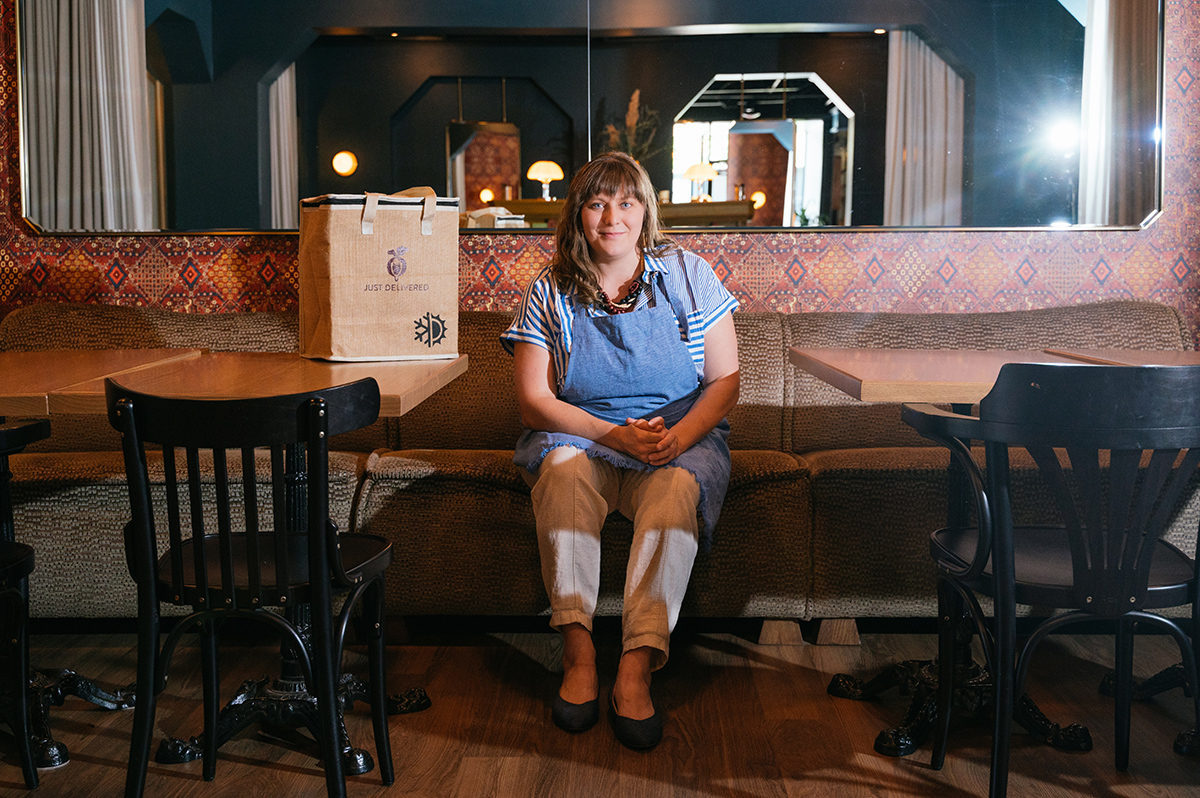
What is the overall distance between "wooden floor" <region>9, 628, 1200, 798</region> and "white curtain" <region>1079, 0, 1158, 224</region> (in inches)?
58.0

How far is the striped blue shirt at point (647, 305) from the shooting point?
214 centimetres

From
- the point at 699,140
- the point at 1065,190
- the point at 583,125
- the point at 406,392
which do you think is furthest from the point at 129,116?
the point at 1065,190

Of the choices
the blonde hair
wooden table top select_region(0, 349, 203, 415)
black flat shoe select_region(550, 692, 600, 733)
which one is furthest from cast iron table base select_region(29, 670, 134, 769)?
the blonde hair

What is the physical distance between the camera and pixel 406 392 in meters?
1.59

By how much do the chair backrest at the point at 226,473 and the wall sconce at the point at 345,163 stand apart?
173 centimetres

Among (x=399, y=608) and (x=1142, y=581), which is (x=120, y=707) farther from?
(x=1142, y=581)

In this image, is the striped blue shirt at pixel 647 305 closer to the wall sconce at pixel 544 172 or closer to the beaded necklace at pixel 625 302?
the beaded necklace at pixel 625 302

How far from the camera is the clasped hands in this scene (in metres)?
1.98

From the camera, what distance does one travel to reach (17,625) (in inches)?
66.9

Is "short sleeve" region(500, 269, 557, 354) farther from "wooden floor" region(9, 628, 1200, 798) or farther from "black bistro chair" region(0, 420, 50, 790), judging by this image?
"black bistro chair" region(0, 420, 50, 790)

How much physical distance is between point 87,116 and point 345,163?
0.86 metres

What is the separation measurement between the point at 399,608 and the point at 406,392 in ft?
2.93

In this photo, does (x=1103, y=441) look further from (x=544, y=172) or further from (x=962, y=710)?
(x=544, y=172)

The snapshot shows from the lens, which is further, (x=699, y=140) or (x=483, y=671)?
(x=699, y=140)
